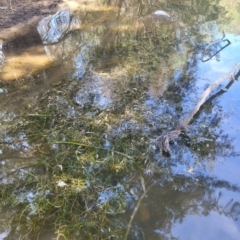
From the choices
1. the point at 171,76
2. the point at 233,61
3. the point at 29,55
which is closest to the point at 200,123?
the point at 171,76

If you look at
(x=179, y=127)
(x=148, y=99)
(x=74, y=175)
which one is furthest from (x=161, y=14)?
(x=74, y=175)

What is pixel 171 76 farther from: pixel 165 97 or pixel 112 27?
pixel 112 27

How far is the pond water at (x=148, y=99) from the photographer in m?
3.05

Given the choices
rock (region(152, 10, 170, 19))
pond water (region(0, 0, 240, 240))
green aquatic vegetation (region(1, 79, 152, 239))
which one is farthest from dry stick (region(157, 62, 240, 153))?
rock (region(152, 10, 170, 19))

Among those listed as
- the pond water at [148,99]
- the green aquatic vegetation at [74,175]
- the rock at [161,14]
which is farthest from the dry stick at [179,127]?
the rock at [161,14]

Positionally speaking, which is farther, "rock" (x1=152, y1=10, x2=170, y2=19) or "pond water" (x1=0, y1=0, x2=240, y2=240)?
"rock" (x1=152, y1=10, x2=170, y2=19)

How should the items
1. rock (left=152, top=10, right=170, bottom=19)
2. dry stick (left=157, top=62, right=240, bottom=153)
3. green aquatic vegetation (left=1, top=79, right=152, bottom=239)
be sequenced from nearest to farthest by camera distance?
green aquatic vegetation (left=1, top=79, right=152, bottom=239), dry stick (left=157, top=62, right=240, bottom=153), rock (left=152, top=10, right=170, bottom=19)

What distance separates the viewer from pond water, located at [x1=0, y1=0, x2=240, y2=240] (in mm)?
3055

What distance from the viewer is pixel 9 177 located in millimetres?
3320

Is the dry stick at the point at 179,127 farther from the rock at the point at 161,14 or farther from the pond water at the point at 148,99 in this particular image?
the rock at the point at 161,14

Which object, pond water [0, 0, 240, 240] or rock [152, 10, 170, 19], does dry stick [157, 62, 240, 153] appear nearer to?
pond water [0, 0, 240, 240]

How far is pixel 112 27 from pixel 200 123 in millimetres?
4022

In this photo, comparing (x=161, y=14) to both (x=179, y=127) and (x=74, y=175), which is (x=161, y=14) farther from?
(x=74, y=175)

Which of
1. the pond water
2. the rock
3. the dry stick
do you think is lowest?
the rock
